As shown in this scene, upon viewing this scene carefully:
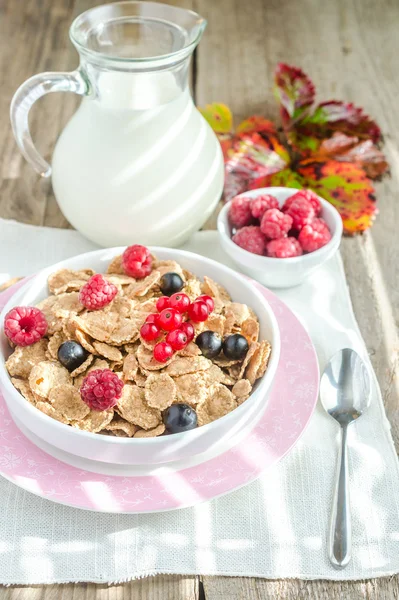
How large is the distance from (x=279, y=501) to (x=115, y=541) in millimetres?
224

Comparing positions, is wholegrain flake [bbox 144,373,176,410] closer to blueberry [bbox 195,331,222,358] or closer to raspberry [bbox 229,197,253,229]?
blueberry [bbox 195,331,222,358]

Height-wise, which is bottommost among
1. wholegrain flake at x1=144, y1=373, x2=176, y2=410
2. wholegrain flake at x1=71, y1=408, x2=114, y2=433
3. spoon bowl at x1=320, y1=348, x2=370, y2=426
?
spoon bowl at x1=320, y1=348, x2=370, y2=426

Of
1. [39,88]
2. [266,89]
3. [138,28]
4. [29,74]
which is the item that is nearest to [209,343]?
[39,88]

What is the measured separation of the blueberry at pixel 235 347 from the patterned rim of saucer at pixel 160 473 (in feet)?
0.27

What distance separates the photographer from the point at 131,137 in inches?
47.7

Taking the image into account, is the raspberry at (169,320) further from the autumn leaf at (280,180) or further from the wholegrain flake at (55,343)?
the autumn leaf at (280,180)

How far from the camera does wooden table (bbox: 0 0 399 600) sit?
2.74 feet

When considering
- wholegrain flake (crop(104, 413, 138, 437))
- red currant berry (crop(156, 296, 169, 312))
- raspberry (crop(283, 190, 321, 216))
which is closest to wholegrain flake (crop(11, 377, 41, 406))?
wholegrain flake (crop(104, 413, 138, 437))

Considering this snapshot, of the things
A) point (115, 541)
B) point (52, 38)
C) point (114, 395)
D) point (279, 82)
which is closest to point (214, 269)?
point (114, 395)

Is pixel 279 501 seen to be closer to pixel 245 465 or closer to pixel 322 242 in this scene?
pixel 245 465

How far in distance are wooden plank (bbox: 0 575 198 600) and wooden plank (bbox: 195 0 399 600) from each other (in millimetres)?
398

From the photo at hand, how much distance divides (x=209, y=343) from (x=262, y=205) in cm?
42

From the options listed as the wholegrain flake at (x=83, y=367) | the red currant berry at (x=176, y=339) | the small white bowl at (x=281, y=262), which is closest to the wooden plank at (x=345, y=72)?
the small white bowl at (x=281, y=262)

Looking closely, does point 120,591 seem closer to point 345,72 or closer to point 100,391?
point 100,391
